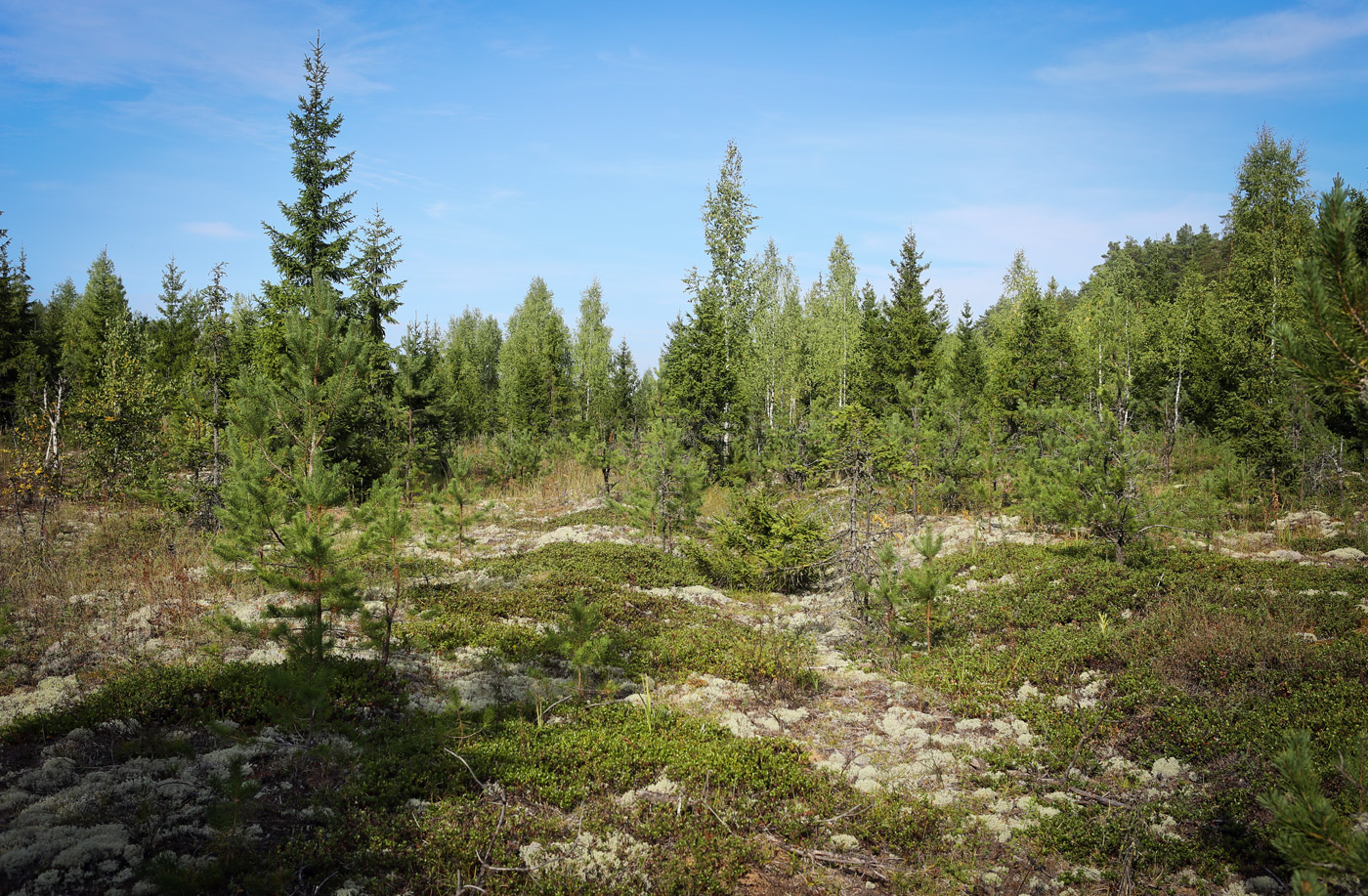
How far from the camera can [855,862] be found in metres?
4.57

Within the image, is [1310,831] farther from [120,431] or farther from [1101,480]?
[120,431]

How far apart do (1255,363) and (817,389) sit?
760 inches

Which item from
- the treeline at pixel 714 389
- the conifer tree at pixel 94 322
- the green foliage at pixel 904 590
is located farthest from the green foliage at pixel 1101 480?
the conifer tree at pixel 94 322

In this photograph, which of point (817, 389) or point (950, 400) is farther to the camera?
point (817, 389)

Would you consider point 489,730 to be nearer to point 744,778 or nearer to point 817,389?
point 744,778

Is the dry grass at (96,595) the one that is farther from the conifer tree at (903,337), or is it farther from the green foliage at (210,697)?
the conifer tree at (903,337)

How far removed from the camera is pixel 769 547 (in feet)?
37.4

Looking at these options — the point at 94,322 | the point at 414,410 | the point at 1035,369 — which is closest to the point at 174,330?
the point at 94,322

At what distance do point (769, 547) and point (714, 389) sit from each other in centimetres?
1094

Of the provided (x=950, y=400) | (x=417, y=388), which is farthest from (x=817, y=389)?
(x=417, y=388)

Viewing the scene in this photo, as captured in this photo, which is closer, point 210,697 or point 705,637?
point 210,697

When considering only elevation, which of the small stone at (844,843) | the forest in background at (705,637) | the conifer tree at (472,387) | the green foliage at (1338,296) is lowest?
the small stone at (844,843)

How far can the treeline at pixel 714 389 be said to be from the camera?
33.2ft

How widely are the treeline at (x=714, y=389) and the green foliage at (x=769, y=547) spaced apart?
0.89m
